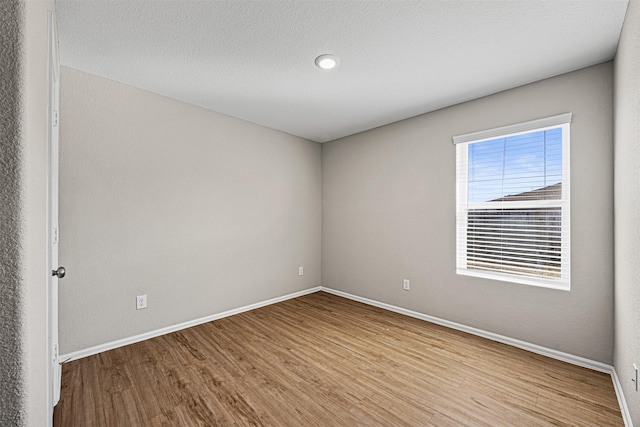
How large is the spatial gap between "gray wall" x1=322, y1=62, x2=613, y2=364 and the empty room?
0.8 inches

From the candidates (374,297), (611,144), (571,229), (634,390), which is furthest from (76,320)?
(611,144)

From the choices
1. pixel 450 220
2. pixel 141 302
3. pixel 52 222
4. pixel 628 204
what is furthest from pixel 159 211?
pixel 628 204

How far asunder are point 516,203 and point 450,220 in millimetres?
606

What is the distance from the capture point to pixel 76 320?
2.33 metres

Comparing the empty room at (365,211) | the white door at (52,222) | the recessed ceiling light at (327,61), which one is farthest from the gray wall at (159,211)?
the recessed ceiling light at (327,61)

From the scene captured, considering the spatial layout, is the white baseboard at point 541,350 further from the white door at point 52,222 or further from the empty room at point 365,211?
the white door at point 52,222

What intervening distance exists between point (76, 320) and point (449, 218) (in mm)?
3529

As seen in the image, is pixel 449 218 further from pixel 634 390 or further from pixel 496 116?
pixel 634 390

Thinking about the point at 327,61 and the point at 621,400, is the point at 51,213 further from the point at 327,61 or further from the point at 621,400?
the point at 621,400

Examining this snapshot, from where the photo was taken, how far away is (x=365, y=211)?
385 centimetres

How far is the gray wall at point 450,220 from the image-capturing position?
2.18 m

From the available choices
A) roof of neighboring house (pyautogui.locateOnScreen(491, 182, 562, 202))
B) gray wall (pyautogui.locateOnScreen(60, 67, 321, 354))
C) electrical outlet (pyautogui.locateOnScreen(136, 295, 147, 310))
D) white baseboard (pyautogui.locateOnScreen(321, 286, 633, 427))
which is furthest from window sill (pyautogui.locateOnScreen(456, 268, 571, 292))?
electrical outlet (pyautogui.locateOnScreen(136, 295, 147, 310))

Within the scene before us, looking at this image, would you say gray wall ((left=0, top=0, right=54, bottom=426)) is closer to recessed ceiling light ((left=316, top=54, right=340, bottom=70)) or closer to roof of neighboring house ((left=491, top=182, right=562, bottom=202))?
recessed ceiling light ((left=316, top=54, right=340, bottom=70))

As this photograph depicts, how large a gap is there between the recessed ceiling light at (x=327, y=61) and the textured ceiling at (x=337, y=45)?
0.20ft
